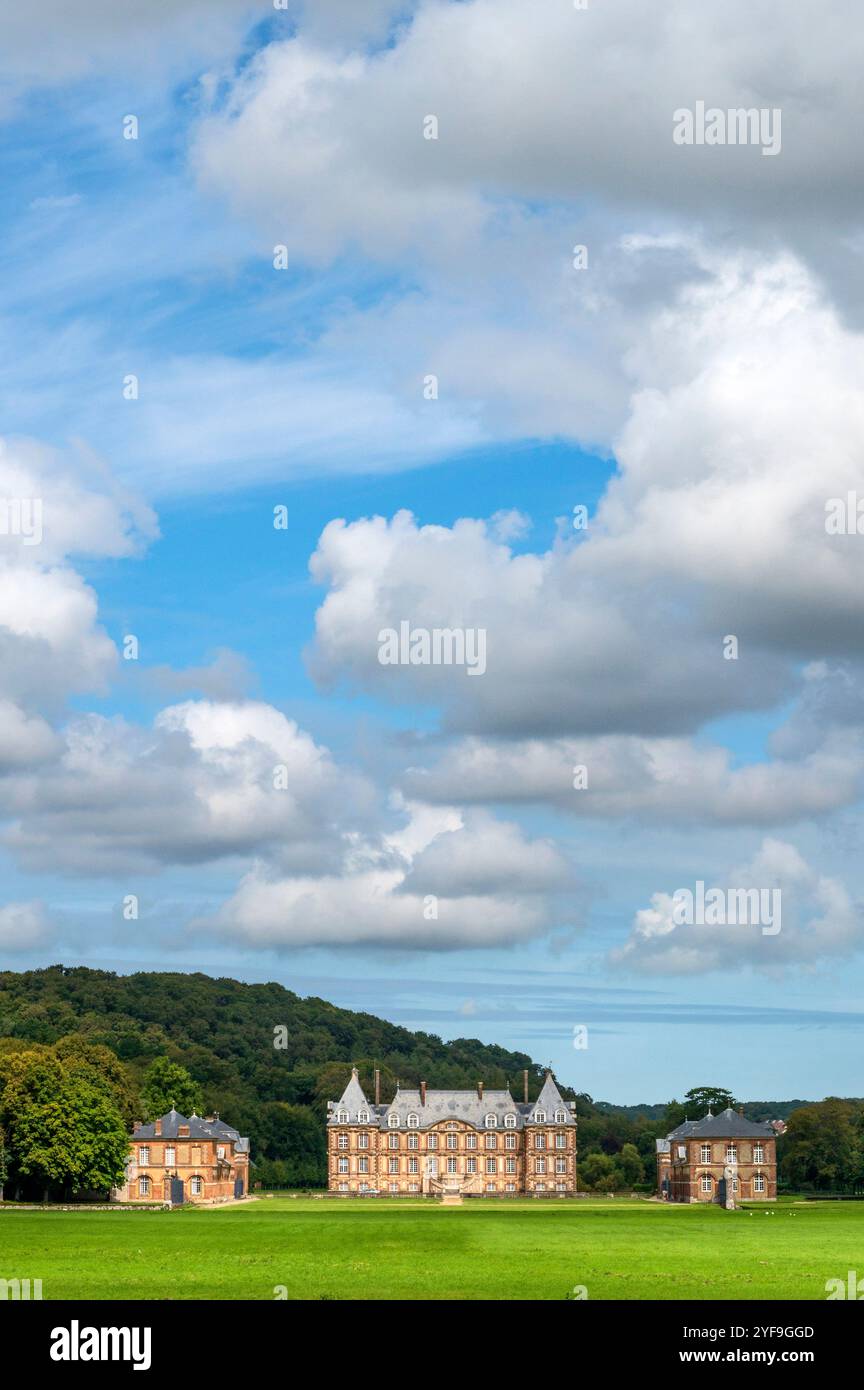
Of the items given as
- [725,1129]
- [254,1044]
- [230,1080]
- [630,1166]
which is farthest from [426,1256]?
[254,1044]

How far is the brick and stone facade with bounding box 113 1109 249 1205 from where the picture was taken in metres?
98.2

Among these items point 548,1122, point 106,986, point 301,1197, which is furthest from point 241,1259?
point 106,986

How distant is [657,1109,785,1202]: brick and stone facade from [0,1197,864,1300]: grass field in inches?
1314

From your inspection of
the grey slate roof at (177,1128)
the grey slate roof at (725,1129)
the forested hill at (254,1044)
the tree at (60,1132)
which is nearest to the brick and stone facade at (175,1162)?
the grey slate roof at (177,1128)

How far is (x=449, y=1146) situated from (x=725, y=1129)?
2066 centimetres

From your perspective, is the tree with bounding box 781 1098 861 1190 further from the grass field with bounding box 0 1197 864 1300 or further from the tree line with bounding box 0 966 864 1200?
the grass field with bounding box 0 1197 864 1300

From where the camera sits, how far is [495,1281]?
31453mm

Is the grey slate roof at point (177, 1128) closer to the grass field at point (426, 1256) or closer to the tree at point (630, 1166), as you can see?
the grass field at point (426, 1256)

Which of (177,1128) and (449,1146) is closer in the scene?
(177,1128)

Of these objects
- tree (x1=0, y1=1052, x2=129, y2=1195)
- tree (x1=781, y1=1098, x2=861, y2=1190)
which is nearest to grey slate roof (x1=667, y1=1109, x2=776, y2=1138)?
tree (x1=781, y1=1098, x2=861, y2=1190)

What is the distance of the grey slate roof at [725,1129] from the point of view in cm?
10631

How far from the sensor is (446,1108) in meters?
117

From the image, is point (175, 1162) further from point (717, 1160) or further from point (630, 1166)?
point (630, 1166)
